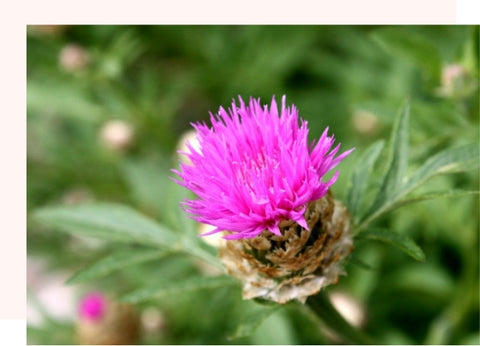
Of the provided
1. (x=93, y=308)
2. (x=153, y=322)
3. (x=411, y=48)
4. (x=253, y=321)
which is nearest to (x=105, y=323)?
(x=93, y=308)

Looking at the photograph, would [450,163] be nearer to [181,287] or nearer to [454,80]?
[454,80]

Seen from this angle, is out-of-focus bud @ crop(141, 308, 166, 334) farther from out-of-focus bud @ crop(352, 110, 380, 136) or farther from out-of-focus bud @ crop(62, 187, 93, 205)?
out-of-focus bud @ crop(352, 110, 380, 136)

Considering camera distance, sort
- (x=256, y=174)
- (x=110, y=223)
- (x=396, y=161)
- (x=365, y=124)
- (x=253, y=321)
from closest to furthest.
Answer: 1. (x=256, y=174)
2. (x=253, y=321)
3. (x=396, y=161)
4. (x=110, y=223)
5. (x=365, y=124)

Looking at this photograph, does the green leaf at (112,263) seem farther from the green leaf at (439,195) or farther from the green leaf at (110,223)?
the green leaf at (439,195)

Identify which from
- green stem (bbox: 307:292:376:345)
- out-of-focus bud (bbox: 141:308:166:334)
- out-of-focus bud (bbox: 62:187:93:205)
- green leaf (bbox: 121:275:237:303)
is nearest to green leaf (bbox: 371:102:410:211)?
green stem (bbox: 307:292:376:345)

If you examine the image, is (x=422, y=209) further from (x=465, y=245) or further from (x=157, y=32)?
(x=157, y=32)

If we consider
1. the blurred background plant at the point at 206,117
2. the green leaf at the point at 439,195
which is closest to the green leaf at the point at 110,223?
the blurred background plant at the point at 206,117
